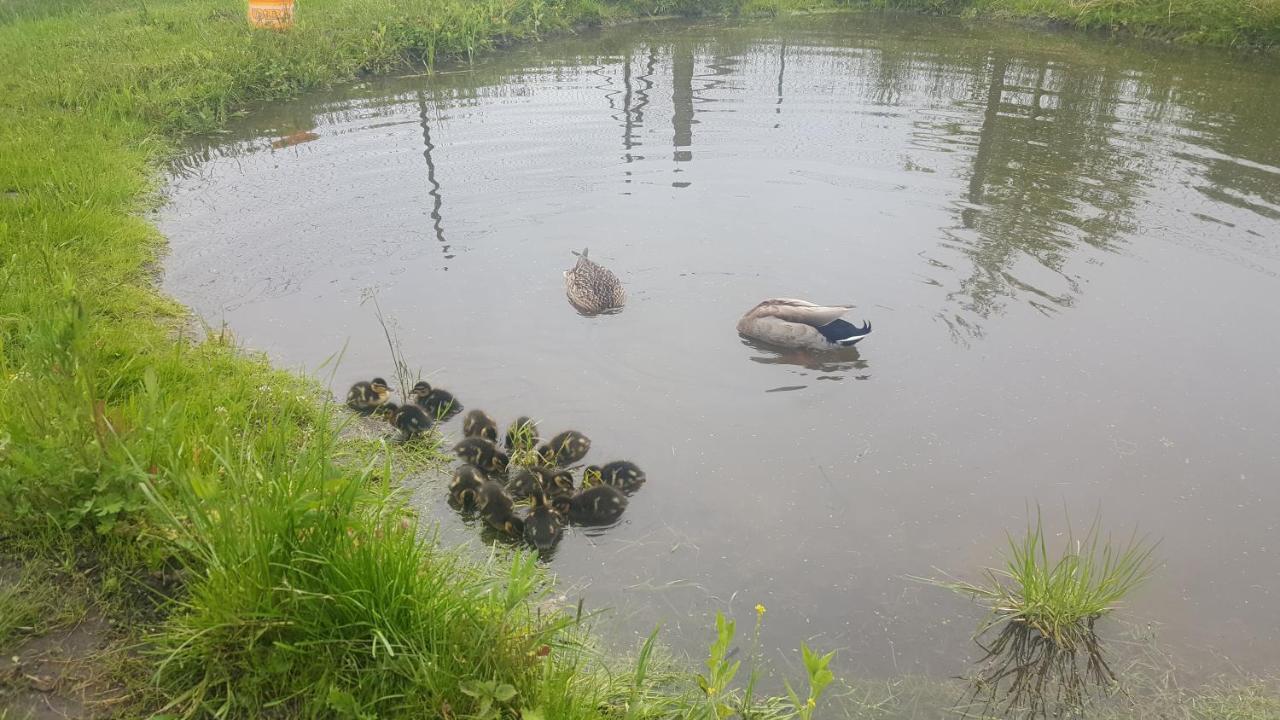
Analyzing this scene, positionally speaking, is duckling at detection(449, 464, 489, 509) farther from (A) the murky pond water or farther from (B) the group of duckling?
(A) the murky pond water

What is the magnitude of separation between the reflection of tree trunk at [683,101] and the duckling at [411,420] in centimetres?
572

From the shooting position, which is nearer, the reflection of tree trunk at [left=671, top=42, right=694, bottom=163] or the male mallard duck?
the male mallard duck

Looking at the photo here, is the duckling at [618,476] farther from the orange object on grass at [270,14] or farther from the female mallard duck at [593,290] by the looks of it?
the orange object on grass at [270,14]

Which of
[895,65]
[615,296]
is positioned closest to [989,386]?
[615,296]

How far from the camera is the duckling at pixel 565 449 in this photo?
16.7ft

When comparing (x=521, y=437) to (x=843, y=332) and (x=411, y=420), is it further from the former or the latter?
(x=843, y=332)

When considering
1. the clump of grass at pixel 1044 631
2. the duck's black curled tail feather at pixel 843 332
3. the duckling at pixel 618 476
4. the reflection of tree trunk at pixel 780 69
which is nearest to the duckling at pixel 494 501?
the duckling at pixel 618 476

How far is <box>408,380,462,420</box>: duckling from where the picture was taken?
18.2 feet

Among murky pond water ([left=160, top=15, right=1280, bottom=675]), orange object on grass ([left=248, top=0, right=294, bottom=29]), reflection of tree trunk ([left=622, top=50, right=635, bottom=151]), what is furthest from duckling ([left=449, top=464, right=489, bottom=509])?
orange object on grass ([left=248, top=0, right=294, bottom=29])

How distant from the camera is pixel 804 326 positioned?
20.4ft

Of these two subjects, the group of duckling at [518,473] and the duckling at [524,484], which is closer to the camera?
the group of duckling at [518,473]

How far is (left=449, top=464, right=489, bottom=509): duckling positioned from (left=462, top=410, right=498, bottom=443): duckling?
51 centimetres

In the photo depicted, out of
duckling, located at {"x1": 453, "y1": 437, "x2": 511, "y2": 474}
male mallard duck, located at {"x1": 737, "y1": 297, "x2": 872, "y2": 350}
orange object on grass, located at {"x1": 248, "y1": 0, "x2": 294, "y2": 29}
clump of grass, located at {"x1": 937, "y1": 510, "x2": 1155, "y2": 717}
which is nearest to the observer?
clump of grass, located at {"x1": 937, "y1": 510, "x2": 1155, "y2": 717}

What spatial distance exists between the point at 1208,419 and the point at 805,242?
3.57 metres
